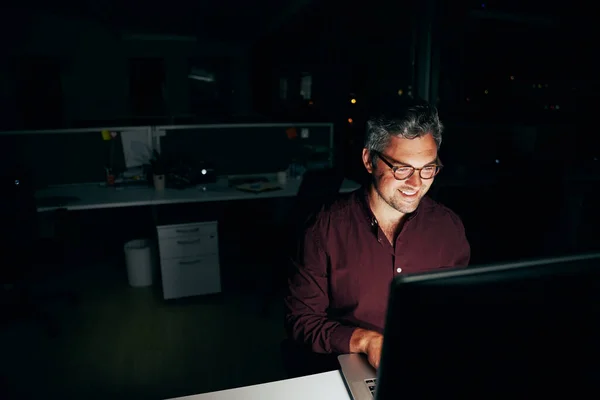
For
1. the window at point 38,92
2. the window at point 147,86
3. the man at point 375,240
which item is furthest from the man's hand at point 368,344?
the window at point 147,86

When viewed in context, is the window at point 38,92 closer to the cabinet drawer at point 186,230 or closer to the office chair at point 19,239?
the office chair at point 19,239

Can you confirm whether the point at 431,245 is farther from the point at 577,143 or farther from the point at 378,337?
the point at 577,143

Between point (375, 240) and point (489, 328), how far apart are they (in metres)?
0.86

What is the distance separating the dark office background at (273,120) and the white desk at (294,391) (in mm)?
1033

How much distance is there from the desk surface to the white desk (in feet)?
7.23

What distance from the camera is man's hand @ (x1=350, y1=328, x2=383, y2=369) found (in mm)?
1058

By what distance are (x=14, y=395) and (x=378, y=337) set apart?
2012 mm

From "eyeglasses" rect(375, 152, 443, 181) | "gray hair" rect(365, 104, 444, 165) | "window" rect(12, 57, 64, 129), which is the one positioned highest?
"window" rect(12, 57, 64, 129)

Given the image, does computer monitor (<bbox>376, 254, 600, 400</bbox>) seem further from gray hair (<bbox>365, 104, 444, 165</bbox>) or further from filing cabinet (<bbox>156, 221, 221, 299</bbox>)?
filing cabinet (<bbox>156, 221, 221, 299</bbox>)

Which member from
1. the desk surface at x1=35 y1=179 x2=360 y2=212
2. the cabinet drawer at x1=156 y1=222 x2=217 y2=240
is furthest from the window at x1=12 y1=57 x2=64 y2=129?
the cabinet drawer at x1=156 y1=222 x2=217 y2=240

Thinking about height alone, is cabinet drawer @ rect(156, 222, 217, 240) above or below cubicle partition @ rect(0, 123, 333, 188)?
below

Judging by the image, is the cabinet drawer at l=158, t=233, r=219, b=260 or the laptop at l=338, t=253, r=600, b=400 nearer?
the laptop at l=338, t=253, r=600, b=400

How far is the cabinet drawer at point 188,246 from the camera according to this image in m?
3.00

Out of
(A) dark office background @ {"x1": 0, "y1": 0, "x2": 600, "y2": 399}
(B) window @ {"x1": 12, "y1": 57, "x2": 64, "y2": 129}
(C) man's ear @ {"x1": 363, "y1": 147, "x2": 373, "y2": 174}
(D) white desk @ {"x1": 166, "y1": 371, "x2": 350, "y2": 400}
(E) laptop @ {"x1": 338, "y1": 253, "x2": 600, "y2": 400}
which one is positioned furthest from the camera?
(B) window @ {"x1": 12, "y1": 57, "x2": 64, "y2": 129}
